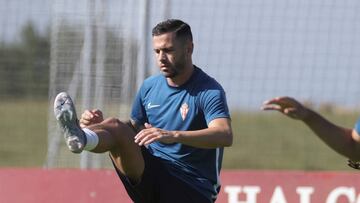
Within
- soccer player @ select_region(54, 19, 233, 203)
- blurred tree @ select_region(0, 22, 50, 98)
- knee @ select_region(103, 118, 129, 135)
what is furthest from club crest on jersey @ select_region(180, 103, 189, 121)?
blurred tree @ select_region(0, 22, 50, 98)

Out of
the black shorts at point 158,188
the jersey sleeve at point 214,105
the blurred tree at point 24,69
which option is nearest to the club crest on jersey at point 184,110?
the jersey sleeve at point 214,105

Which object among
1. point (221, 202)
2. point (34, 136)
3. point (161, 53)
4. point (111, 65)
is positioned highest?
point (161, 53)

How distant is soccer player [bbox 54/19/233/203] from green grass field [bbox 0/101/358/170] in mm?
5018

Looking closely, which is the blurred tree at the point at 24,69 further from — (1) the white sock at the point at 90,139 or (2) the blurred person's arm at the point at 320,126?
(2) the blurred person's arm at the point at 320,126

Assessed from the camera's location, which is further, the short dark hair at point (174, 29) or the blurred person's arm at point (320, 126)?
the short dark hair at point (174, 29)

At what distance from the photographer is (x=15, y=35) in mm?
13070

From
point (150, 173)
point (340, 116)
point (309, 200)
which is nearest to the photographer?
point (150, 173)

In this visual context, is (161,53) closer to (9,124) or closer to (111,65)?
(111,65)

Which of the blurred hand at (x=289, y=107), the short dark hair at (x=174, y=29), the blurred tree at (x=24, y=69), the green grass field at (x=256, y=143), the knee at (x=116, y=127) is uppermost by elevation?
the short dark hair at (x=174, y=29)

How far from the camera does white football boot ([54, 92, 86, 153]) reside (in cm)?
693

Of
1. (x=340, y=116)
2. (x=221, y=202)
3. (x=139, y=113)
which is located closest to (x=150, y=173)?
(x=139, y=113)

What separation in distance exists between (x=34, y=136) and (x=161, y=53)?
1338cm

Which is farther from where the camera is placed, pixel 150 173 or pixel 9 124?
pixel 9 124

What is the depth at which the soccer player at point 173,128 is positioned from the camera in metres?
7.27
